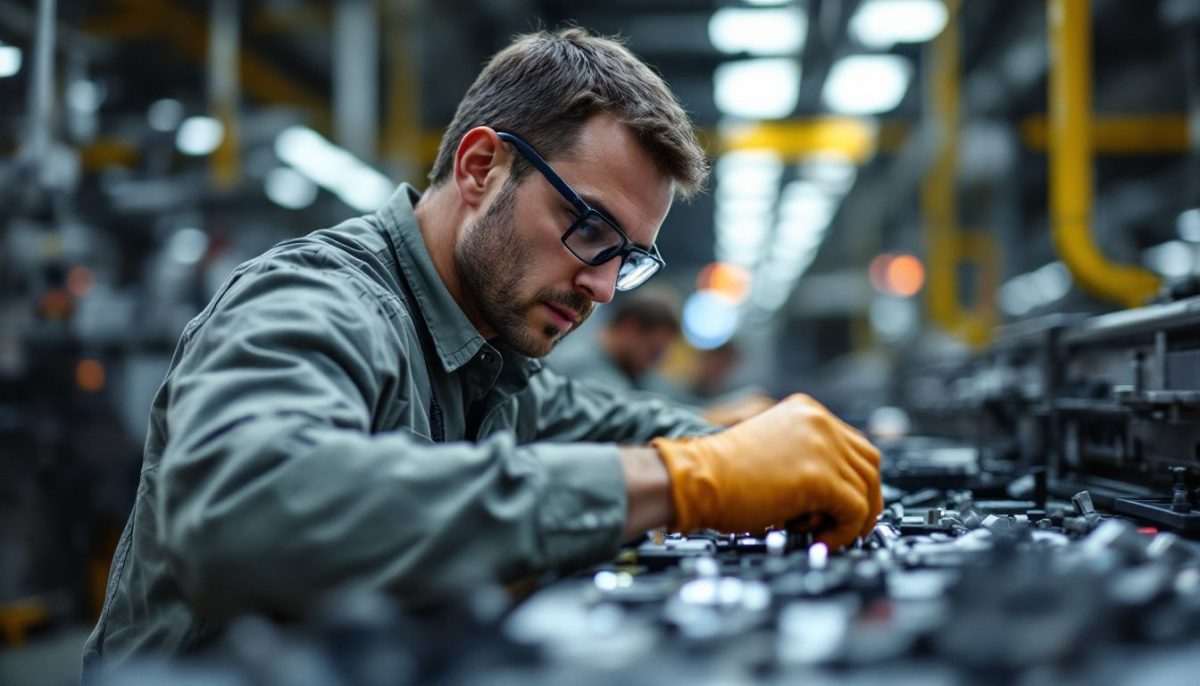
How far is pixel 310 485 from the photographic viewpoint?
70 cm

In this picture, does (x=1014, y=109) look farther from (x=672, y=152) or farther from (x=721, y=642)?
(x=721, y=642)

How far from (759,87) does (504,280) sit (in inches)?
206

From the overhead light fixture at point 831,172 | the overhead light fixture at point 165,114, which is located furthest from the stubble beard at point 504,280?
the overhead light fixture at point 831,172

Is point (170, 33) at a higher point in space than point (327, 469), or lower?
higher

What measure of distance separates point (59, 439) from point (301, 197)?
1.81 m

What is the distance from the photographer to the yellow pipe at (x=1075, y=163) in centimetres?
243

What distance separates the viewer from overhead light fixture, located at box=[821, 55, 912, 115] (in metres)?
5.00

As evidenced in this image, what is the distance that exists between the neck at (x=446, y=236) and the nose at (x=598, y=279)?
18 centimetres

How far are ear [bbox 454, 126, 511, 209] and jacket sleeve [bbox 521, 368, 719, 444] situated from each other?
0.47 meters

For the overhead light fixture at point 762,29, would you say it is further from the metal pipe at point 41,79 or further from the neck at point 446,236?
the neck at point 446,236

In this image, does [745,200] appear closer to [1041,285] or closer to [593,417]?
[1041,285]

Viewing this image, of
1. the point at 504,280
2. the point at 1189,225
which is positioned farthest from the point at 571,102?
the point at 1189,225

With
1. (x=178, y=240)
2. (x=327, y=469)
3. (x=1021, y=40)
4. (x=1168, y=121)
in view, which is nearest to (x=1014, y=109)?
(x=1021, y=40)

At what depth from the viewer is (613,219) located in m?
1.16
